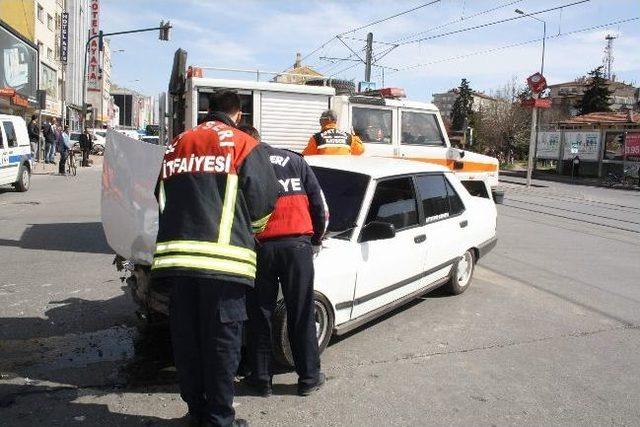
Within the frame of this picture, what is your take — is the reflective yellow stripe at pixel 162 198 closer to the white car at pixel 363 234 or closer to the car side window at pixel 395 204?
the white car at pixel 363 234

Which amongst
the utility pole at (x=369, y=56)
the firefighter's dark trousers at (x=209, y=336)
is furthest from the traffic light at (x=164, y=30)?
the firefighter's dark trousers at (x=209, y=336)

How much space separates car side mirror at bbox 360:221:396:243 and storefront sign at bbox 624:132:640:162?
93.7 ft

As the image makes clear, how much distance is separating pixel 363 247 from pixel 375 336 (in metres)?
0.89

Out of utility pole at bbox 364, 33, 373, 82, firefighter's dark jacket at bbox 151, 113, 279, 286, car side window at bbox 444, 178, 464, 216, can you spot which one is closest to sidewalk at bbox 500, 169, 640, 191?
utility pole at bbox 364, 33, 373, 82

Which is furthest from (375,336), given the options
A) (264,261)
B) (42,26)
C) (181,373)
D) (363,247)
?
(42,26)

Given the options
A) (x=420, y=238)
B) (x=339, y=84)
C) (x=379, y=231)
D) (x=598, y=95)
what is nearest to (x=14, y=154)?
(x=339, y=84)

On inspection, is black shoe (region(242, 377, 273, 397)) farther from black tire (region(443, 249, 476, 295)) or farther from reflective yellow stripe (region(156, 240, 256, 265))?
black tire (region(443, 249, 476, 295))

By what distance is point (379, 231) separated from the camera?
4.44 m

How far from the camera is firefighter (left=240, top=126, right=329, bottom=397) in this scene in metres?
3.54

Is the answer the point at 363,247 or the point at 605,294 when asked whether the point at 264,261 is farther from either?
the point at 605,294

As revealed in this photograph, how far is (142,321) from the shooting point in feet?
16.6

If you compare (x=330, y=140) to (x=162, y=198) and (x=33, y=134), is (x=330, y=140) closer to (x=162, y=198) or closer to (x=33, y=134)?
(x=162, y=198)

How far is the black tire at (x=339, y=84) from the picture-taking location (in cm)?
934

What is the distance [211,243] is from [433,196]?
329cm
